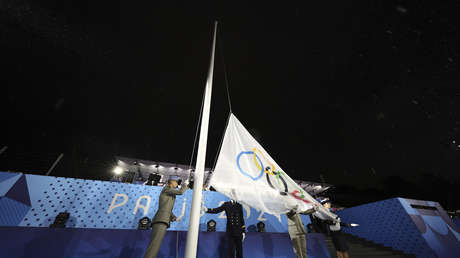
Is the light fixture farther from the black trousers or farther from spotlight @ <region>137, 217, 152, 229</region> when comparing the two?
the black trousers

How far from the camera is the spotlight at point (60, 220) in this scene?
4609 millimetres

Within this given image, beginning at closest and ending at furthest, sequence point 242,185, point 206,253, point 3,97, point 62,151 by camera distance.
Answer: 1. point 242,185
2. point 206,253
3. point 3,97
4. point 62,151

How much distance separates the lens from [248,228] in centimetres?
641

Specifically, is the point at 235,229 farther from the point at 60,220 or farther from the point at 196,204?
the point at 60,220

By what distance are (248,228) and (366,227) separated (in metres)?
6.67

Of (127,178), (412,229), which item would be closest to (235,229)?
(127,178)

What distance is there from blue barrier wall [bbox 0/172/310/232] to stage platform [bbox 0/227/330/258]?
5.32ft

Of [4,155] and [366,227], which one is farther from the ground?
[4,155]

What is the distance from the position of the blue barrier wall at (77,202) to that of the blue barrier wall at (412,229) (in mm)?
7443

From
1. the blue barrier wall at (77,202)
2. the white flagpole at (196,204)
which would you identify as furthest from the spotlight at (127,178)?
the white flagpole at (196,204)

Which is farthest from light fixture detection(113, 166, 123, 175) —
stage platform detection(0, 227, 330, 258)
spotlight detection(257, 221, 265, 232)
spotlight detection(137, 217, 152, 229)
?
spotlight detection(257, 221, 265, 232)

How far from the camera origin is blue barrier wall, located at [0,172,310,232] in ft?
15.5

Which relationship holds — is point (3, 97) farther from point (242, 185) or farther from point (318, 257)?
point (318, 257)

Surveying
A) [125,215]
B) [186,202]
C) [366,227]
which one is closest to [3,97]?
[125,215]
